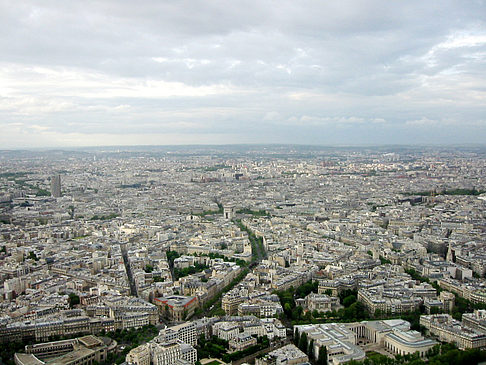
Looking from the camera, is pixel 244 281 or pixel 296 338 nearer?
pixel 296 338

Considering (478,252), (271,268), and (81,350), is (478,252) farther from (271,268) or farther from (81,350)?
(81,350)

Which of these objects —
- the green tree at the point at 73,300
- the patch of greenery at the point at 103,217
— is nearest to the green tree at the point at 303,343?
the green tree at the point at 73,300

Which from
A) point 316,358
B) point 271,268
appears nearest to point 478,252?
point 271,268

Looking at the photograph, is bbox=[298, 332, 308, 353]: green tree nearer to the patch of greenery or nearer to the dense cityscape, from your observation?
the dense cityscape

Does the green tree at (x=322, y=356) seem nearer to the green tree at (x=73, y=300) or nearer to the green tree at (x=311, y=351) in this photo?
the green tree at (x=311, y=351)

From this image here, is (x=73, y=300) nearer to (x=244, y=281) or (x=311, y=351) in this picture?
(x=244, y=281)

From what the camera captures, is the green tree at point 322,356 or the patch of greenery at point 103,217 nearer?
the green tree at point 322,356

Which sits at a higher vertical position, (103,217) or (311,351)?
(103,217)

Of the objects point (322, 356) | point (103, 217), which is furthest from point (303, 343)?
point (103, 217)

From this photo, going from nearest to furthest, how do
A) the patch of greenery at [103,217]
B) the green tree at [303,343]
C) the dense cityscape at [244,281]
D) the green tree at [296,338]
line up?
the green tree at [303,343] → the dense cityscape at [244,281] → the green tree at [296,338] → the patch of greenery at [103,217]
